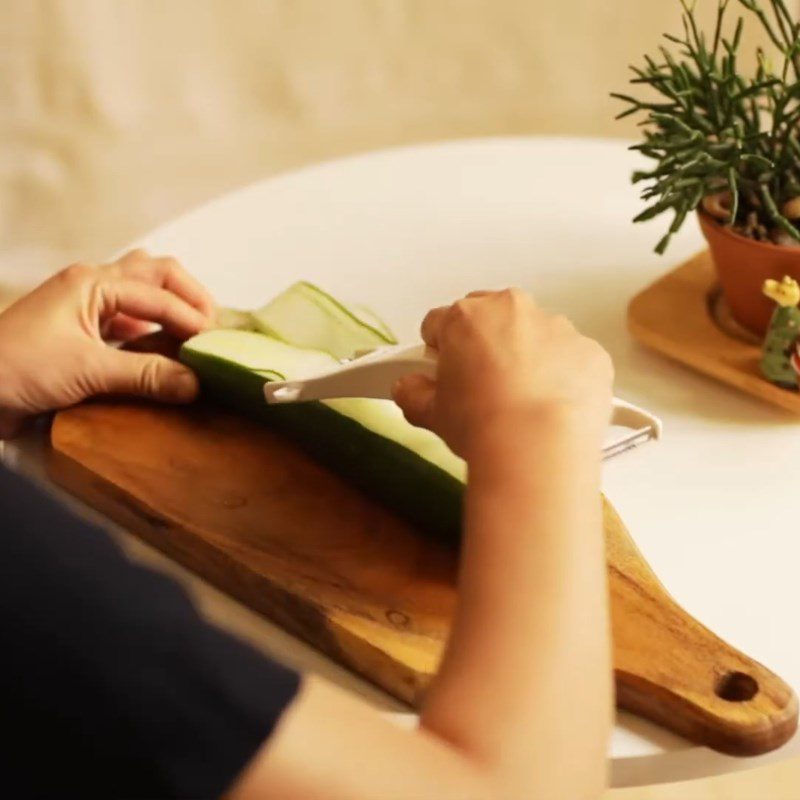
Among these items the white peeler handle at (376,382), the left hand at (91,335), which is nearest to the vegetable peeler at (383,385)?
the white peeler handle at (376,382)

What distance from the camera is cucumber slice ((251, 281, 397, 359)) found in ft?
2.73

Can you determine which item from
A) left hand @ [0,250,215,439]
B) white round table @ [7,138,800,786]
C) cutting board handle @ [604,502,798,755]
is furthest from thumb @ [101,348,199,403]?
cutting board handle @ [604,502,798,755]

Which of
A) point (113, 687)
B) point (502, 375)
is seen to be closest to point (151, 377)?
point (502, 375)

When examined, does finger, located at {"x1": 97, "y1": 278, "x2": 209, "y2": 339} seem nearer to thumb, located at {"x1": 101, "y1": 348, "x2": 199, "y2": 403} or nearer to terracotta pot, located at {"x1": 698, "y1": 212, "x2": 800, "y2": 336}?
thumb, located at {"x1": 101, "y1": 348, "x2": 199, "y2": 403}

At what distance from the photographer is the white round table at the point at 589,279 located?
69 centimetres

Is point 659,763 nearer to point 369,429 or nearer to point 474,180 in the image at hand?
point 369,429

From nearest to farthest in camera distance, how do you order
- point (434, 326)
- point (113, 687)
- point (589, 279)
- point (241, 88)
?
point (113, 687)
point (434, 326)
point (589, 279)
point (241, 88)

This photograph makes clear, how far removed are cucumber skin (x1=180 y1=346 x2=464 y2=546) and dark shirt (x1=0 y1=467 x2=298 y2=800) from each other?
0.25 metres

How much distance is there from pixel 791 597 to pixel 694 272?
356mm

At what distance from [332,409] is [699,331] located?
33 centimetres

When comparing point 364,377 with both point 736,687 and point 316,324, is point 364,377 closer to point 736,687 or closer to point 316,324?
point 316,324

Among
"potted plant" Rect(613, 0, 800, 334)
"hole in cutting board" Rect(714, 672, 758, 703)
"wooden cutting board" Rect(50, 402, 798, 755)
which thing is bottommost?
"hole in cutting board" Rect(714, 672, 758, 703)

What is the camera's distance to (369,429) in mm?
718

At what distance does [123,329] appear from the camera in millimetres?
898
